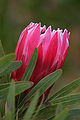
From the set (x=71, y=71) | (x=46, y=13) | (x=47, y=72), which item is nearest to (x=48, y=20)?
(x=46, y=13)

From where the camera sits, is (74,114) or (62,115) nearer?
(62,115)

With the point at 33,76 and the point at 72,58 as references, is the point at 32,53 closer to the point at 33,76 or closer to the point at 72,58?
the point at 33,76

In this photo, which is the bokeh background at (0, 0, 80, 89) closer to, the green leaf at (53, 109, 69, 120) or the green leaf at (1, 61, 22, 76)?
the green leaf at (1, 61, 22, 76)

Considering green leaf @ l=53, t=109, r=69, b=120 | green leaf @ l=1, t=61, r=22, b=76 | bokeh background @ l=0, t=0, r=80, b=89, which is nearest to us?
green leaf @ l=53, t=109, r=69, b=120

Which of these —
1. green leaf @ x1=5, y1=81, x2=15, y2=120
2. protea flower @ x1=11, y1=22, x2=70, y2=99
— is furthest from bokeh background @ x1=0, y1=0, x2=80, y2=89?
green leaf @ x1=5, y1=81, x2=15, y2=120

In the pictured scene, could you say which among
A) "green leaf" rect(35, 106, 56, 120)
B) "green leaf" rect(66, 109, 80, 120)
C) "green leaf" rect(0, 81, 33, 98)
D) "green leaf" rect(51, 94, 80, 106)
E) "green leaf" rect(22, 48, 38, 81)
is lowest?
"green leaf" rect(66, 109, 80, 120)

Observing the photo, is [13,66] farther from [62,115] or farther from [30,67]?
[62,115]

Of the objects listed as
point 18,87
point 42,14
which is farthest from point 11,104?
point 42,14

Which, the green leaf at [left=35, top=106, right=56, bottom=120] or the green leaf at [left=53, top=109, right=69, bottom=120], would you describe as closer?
the green leaf at [left=53, top=109, right=69, bottom=120]
